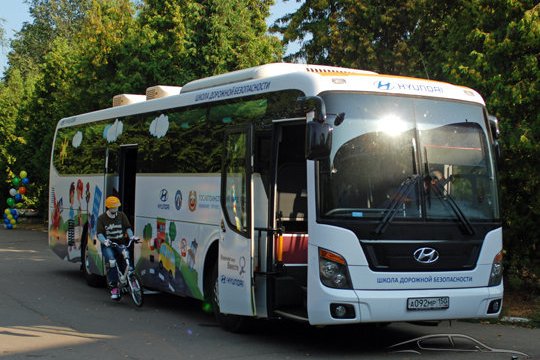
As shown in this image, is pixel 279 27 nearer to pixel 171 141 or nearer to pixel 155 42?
pixel 155 42

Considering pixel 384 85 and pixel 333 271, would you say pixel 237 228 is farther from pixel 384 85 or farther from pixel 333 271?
pixel 384 85

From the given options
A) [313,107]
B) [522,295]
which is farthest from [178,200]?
[522,295]

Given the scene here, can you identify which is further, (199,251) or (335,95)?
(199,251)

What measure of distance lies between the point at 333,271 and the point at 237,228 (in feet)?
6.26

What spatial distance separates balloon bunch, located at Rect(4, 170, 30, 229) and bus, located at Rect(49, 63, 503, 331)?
3249 cm

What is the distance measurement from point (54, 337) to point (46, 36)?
6702 centimetres

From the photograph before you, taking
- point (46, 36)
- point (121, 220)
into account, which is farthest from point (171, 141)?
point (46, 36)

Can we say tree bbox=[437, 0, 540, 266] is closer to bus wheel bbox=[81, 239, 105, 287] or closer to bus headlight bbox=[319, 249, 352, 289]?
bus headlight bbox=[319, 249, 352, 289]

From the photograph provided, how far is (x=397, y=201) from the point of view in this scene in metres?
9.04

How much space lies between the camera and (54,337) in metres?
10.5

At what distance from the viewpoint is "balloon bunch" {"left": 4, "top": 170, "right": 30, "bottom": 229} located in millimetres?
42525

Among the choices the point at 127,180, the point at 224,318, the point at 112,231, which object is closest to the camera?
the point at 224,318

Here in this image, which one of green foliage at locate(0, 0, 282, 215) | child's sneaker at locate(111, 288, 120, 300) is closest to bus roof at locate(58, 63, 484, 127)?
child's sneaker at locate(111, 288, 120, 300)

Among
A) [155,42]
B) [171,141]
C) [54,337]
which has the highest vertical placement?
[155,42]
